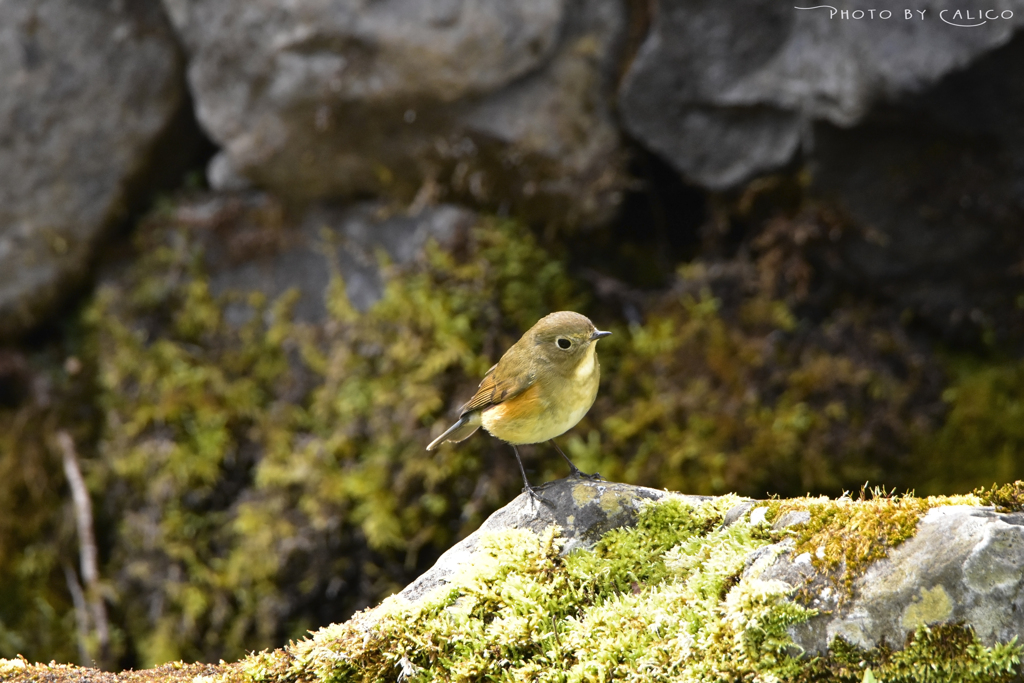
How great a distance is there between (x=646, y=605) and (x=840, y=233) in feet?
11.7

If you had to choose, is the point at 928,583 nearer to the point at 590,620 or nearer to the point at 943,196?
the point at 590,620

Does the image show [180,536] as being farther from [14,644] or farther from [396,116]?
[396,116]

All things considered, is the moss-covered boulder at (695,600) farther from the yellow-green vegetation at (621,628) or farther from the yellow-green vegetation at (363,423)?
the yellow-green vegetation at (363,423)

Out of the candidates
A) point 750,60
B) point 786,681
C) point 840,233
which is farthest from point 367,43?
point 786,681

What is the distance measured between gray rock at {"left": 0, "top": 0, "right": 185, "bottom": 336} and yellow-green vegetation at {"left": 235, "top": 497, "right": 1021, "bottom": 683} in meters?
4.37

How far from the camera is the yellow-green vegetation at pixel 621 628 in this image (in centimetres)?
207

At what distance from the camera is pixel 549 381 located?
122 inches

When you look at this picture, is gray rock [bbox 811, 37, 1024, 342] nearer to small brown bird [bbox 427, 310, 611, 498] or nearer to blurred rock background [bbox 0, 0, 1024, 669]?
blurred rock background [bbox 0, 0, 1024, 669]

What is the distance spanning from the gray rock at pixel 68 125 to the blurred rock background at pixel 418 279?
0.02 metres

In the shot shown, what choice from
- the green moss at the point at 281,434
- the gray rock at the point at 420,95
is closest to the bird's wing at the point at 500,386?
the green moss at the point at 281,434

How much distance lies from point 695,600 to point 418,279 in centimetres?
362

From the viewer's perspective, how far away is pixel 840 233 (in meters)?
5.10

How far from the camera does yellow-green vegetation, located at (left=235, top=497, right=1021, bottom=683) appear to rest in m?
2.07

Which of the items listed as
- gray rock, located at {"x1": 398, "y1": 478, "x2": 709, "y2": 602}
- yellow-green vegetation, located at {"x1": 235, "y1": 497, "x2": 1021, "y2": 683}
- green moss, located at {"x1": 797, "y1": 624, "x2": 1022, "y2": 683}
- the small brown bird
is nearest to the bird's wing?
the small brown bird
